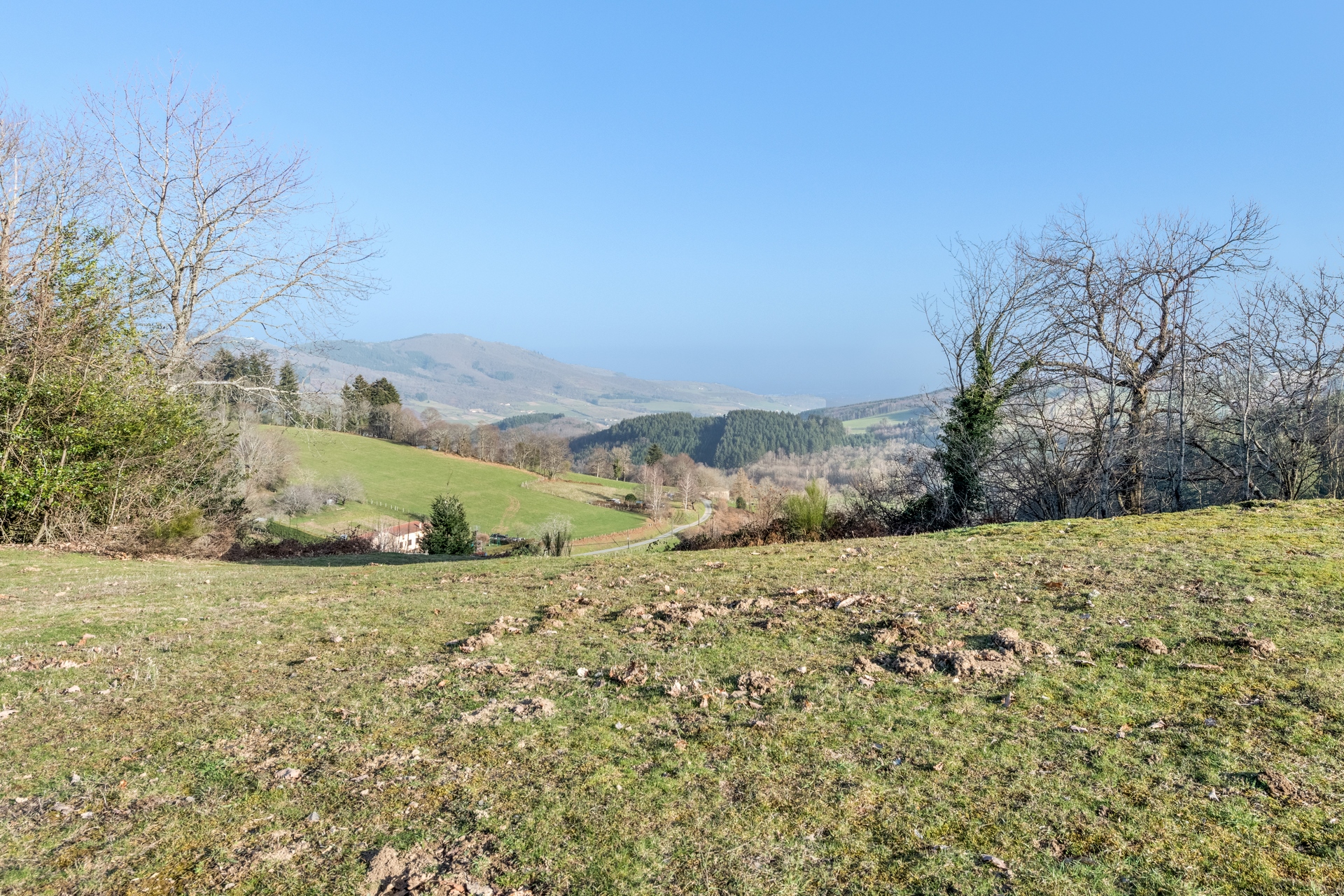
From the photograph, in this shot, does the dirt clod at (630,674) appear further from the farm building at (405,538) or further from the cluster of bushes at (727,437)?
the cluster of bushes at (727,437)

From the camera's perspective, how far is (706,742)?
172 inches

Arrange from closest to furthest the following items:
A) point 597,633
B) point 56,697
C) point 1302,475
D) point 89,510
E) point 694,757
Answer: point 694,757 < point 56,697 < point 597,633 < point 89,510 < point 1302,475

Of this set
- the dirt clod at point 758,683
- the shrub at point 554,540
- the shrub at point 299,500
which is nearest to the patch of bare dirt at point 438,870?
the dirt clod at point 758,683

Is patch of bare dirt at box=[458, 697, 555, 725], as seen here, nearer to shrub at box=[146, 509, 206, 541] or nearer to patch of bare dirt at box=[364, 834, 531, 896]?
patch of bare dirt at box=[364, 834, 531, 896]

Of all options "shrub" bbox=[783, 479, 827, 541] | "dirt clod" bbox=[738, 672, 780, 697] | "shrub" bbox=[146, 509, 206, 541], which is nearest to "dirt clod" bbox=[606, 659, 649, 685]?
"dirt clod" bbox=[738, 672, 780, 697]

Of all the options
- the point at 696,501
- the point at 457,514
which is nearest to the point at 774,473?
the point at 696,501

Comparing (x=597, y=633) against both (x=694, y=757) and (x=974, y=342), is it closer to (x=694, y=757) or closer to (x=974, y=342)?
(x=694, y=757)

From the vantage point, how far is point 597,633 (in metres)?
6.93

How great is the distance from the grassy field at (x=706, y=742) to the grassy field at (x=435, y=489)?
52654mm

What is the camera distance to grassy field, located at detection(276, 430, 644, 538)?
6119 cm

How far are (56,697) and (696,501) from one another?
88458mm

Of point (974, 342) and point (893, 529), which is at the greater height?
point (974, 342)

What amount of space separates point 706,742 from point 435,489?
227 ft

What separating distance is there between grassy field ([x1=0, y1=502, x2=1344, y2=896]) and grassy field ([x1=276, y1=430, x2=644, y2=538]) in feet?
173
